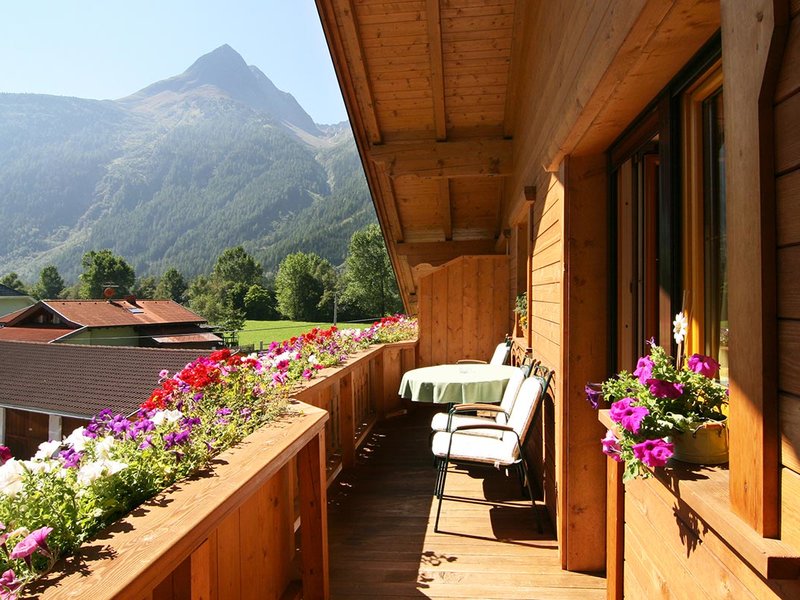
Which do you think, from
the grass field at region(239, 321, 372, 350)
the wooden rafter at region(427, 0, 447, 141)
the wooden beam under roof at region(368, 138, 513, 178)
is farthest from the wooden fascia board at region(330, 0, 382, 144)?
the grass field at region(239, 321, 372, 350)

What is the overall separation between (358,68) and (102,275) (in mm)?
62259

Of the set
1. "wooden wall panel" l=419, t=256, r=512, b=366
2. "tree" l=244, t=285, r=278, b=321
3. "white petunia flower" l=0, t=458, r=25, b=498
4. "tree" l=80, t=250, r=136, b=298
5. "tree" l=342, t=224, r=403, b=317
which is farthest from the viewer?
"tree" l=80, t=250, r=136, b=298

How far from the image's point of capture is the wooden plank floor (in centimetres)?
254

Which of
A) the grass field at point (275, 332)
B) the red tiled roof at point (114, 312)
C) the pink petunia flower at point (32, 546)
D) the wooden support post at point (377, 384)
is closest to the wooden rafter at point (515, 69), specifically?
the wooden support post at point (377, 384)

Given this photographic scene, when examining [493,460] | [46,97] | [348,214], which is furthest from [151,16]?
[493,460]

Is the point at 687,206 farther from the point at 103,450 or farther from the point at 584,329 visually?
the point at 103,450

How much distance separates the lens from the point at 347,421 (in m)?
4.46

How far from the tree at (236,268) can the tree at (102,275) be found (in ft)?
35.1

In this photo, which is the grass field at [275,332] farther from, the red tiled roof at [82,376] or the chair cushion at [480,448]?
the chair cushion at [480,448]

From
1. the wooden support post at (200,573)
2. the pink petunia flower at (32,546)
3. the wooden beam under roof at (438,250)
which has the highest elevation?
the wooden beam under roof at (438,250)

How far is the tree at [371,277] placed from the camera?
127 ft

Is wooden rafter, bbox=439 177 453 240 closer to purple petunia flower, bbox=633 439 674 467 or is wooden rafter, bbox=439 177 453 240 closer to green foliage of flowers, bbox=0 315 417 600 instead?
green foliage of flowers, bbox=0 315 417 600

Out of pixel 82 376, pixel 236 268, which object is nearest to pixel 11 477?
pixel 82 376

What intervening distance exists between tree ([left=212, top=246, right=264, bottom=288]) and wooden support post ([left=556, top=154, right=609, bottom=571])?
5676 cm
